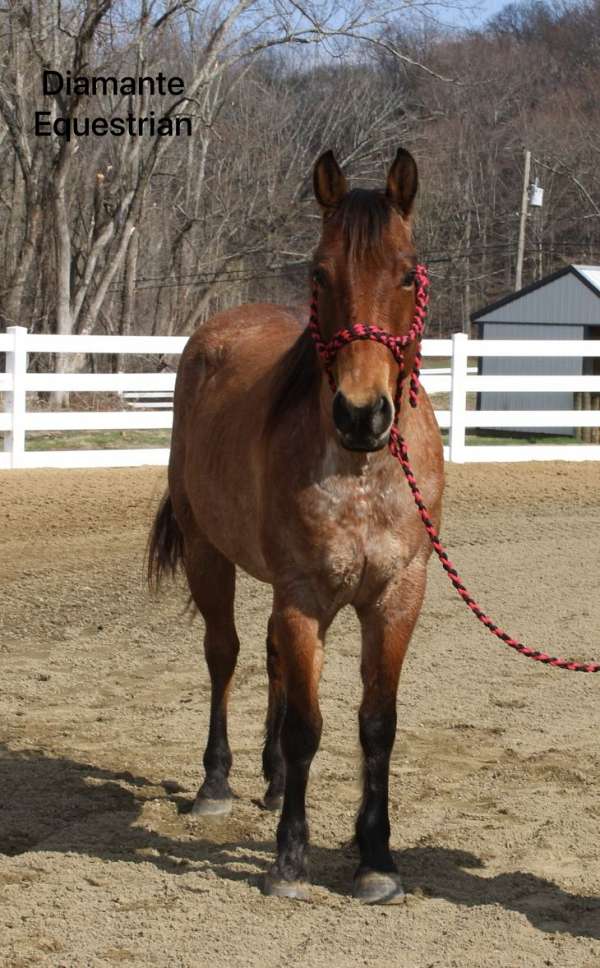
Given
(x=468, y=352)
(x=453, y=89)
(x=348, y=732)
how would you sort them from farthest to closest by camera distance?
(x=453, y=89) → (x=468, y=352) → (x=348, y=732)

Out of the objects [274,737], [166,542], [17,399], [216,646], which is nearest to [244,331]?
[166,542]

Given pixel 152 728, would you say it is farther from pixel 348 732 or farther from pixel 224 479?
pixel 224 479

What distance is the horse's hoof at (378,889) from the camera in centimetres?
358

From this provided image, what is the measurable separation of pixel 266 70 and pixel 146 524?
36830 mm

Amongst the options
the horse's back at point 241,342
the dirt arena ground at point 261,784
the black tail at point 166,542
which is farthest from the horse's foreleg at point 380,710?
the black tail at point 166,542

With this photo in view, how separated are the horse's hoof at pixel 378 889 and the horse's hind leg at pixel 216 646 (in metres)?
0.98

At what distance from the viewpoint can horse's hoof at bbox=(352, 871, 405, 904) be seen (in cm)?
358

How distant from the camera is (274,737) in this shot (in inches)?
185

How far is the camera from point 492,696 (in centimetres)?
588

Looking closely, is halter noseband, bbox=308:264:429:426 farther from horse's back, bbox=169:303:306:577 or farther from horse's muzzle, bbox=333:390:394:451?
horse's back, bbox=169:303:306:577

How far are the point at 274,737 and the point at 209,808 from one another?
37 centimetres

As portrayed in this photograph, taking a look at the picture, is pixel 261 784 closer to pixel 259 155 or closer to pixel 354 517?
pixel 354 517

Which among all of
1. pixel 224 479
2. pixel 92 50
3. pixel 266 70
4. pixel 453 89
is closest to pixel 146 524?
pixel 224 479

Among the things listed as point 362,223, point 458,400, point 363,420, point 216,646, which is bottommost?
point 216,646
